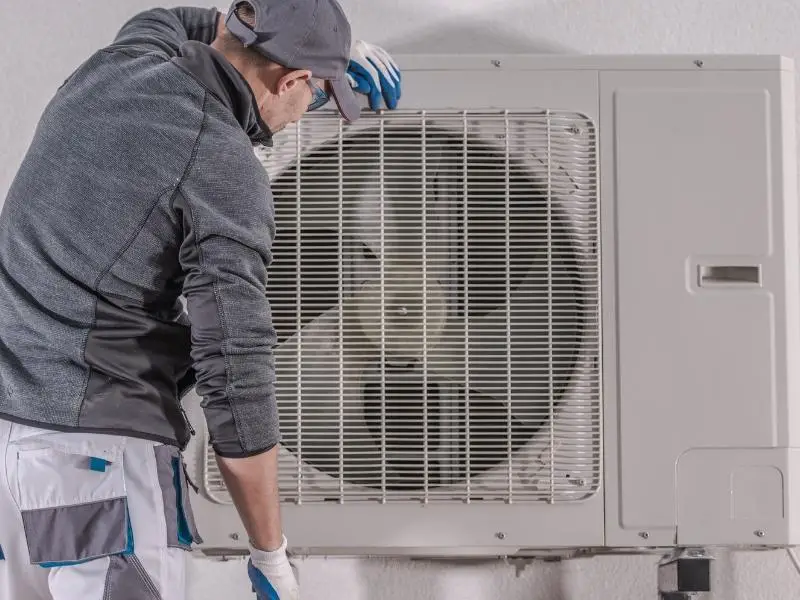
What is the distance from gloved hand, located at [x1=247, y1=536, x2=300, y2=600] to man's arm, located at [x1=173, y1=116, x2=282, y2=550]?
4.3 inches

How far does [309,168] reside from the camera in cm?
106

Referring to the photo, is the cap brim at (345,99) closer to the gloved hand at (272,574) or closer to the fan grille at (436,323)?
the fan grille at (436,323)

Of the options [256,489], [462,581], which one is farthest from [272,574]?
[462,581]

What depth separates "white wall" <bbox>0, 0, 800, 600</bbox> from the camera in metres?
1.31

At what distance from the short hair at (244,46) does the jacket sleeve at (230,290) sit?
0.09m

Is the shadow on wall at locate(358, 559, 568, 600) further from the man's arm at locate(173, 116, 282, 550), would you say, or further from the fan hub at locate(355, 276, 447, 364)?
the man's arm at locate(173, 116, 282, 550)

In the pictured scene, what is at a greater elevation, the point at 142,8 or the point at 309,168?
the point at 142,8

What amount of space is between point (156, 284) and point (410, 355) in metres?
0.32

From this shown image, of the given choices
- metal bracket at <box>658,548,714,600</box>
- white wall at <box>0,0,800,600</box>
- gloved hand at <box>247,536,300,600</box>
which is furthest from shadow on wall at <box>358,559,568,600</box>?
gloved hand at <box>247,536,300,600</box>

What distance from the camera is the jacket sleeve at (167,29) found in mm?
958

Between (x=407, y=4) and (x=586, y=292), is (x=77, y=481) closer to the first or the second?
(x=586, y=292)

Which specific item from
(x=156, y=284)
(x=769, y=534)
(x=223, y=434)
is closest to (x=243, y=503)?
(x=223, y=434)

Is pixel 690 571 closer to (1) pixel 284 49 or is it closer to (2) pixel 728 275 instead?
(2) pixel 728 275

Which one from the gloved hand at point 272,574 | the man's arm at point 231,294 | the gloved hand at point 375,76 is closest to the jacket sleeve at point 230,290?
the man's arm at point 231,294
